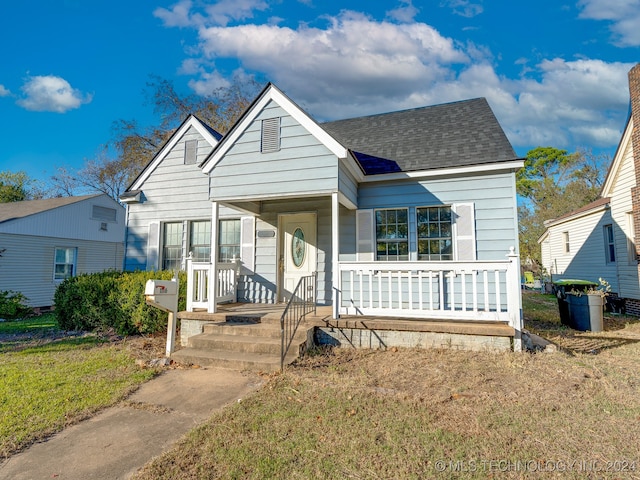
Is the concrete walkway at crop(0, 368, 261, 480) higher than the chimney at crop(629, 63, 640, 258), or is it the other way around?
the chimney at crop(629, 63, 640, 258)

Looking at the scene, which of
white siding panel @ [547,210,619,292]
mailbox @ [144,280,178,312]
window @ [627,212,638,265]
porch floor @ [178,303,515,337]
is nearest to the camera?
porch floor @ [178,303,515,337]

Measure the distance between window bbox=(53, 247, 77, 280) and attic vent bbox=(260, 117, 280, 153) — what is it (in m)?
13.8

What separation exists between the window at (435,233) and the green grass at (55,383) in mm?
5718

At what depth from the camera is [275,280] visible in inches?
315

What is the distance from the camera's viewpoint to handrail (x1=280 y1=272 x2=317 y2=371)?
453 centimetres

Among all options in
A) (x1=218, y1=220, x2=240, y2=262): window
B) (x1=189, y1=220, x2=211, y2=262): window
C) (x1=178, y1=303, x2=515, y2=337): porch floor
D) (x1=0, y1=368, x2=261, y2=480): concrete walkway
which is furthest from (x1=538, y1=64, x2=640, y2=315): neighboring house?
(x1=189, y1=220, x2=211, y2=262): window

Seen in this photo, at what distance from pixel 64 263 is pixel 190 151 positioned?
A: 10435 millimetres

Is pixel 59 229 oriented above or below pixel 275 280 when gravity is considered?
above

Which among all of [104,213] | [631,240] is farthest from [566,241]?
[104,213]

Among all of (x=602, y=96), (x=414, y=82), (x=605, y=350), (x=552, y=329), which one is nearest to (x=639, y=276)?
(x=552, y=329)

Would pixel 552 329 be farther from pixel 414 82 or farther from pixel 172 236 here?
pixel 414 82

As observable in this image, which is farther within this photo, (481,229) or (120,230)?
(120,230)

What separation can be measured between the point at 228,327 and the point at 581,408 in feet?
16.1

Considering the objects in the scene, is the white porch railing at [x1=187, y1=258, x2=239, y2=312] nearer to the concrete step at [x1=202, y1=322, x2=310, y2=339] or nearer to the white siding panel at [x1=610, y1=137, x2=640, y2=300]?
the concrete step at [x1=202, y1=322, x2=310, y2=339]
